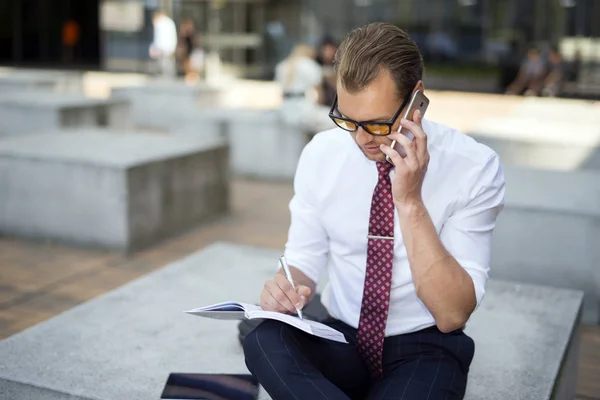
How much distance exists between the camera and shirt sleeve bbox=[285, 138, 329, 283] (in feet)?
9.29

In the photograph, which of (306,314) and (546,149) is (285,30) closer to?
(546,149)

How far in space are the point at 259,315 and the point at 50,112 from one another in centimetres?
803

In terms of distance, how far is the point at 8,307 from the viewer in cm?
500

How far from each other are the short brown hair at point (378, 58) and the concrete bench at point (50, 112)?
796cm

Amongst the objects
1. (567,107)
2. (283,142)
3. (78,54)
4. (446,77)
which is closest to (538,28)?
(446,77)

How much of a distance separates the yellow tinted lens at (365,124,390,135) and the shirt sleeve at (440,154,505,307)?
1.16 feet

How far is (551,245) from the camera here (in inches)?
196

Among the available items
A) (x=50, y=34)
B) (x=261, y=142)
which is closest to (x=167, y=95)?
(x=261, y=142)

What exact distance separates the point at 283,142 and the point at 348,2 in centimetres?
1534

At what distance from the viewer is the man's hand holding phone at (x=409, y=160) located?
2.38 metres

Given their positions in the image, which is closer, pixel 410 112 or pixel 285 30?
pixel 410 112

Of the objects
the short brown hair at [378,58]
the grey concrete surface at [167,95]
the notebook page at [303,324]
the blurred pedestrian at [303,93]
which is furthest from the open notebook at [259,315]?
the grey concrete surface at [167,95]

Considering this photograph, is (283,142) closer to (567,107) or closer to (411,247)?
(567,107)

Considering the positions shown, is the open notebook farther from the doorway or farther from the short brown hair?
the doorway
